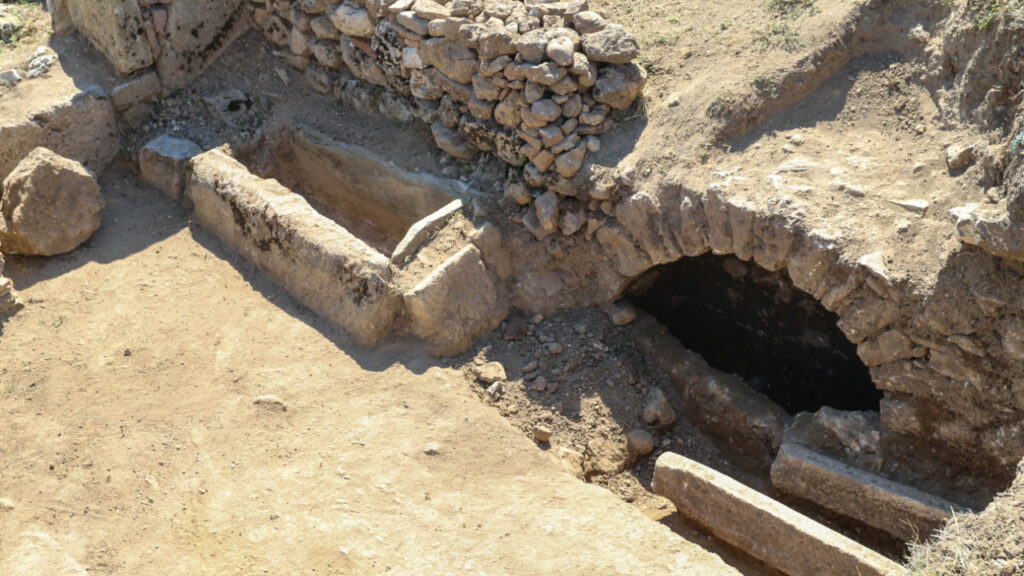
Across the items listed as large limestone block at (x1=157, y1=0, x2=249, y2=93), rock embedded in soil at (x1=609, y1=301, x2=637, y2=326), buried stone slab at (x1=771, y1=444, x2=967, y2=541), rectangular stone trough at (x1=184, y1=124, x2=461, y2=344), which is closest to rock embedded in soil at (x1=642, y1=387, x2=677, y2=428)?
rock embedded in soil at (x1=609, y1=301, x2=637, y2=326)

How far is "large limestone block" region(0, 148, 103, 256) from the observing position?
6582mm

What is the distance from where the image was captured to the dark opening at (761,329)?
Answer: 6113 mm

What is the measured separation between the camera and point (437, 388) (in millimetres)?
5824

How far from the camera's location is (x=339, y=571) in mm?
4602

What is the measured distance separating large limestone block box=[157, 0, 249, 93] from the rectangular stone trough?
1.00m

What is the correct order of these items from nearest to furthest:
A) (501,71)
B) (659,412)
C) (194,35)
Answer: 1. (659,412)
2. (501,71)
3. (194,35)

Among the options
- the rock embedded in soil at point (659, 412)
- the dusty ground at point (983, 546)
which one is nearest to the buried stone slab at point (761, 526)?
the dusty ground at point (983, 546)

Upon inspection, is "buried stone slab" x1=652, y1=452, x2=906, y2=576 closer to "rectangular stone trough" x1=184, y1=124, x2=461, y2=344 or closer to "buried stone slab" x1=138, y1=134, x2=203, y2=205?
"rectangular stone trough" x1=184, y1=124, x2=461, y2=344

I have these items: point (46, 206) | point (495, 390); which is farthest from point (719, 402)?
point (46, 206)

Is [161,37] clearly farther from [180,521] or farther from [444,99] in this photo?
[180,521]

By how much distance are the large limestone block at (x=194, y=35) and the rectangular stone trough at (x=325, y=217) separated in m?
1.00

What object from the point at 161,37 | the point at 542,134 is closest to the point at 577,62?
the point at 542,134

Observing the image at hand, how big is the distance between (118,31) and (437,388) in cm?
414

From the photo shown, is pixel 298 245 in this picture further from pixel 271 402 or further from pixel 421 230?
pixel 271 402
